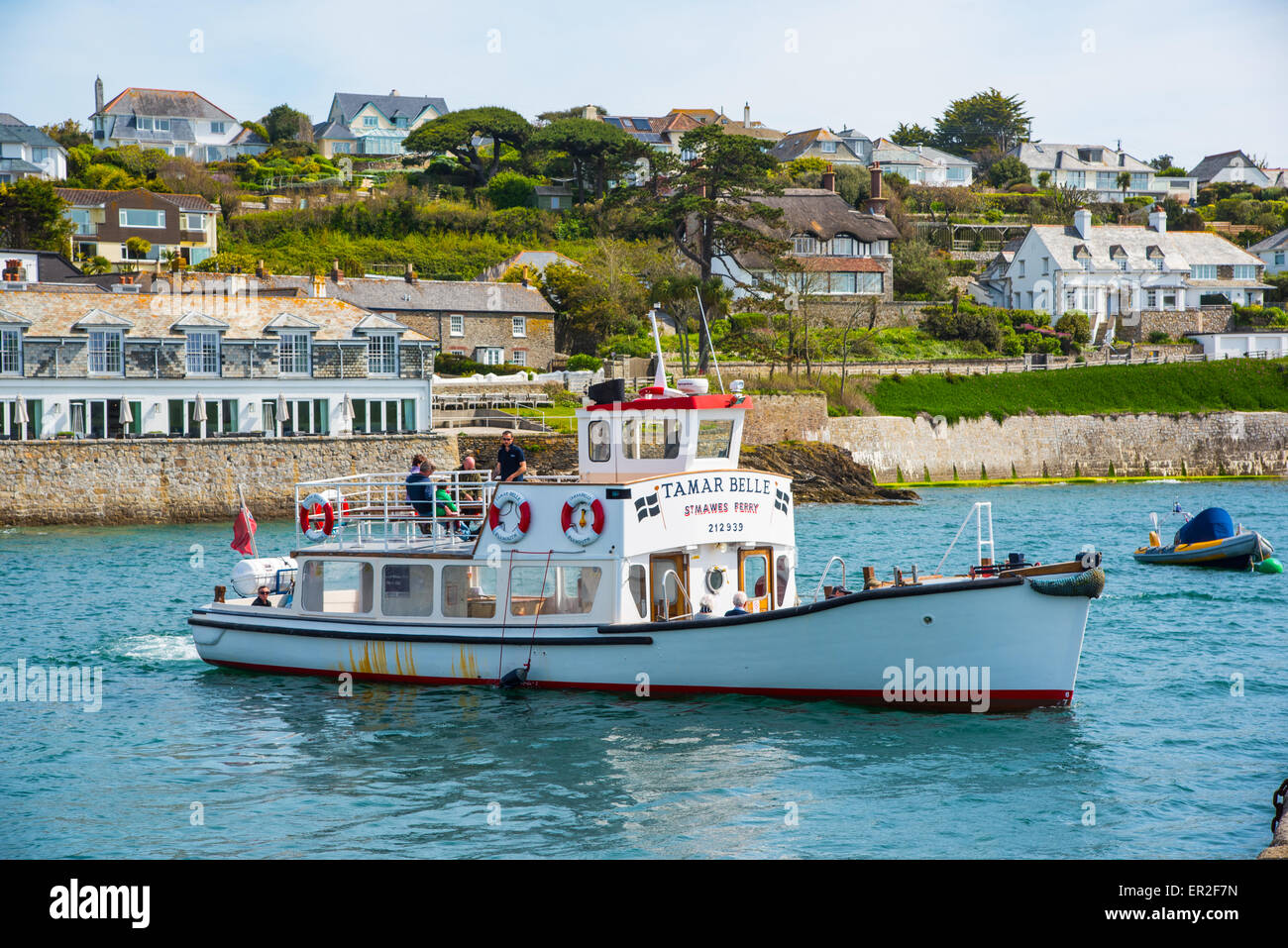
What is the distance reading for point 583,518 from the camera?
18172 mm

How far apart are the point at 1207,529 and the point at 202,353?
40.4 meters

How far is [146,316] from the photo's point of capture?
5191 centimetres

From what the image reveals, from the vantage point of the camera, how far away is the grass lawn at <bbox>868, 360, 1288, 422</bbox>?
68.2m

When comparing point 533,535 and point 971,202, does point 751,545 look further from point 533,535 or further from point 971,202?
point 971,202

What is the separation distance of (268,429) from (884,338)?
40.8 m

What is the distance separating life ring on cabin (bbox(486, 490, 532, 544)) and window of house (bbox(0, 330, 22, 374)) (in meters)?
38.3

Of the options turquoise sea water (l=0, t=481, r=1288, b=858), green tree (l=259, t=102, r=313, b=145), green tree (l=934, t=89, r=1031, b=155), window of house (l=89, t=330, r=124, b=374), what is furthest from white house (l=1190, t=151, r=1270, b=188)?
turquoise sea water (l=0, t=481, r=1288, b=858)

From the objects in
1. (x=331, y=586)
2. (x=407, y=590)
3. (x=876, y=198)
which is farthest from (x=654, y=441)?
(x=876, y=198)

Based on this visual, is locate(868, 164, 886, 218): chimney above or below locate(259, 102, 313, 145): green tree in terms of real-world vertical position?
below

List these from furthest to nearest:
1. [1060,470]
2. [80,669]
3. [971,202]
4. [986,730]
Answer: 1. [971,202]
2. [1060,470]
3. [80,669]
4. [986,730]

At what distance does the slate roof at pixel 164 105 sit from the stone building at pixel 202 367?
7215 centimetres

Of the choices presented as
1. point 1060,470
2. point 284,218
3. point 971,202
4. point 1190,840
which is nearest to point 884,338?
point 1060,470

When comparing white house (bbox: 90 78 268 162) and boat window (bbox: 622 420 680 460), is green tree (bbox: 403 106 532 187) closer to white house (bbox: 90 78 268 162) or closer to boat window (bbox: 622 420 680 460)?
white house (bbox: 90 78 268 162)

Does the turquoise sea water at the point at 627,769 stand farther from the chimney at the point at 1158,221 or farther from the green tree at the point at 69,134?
the green tree at the point at 69,134
